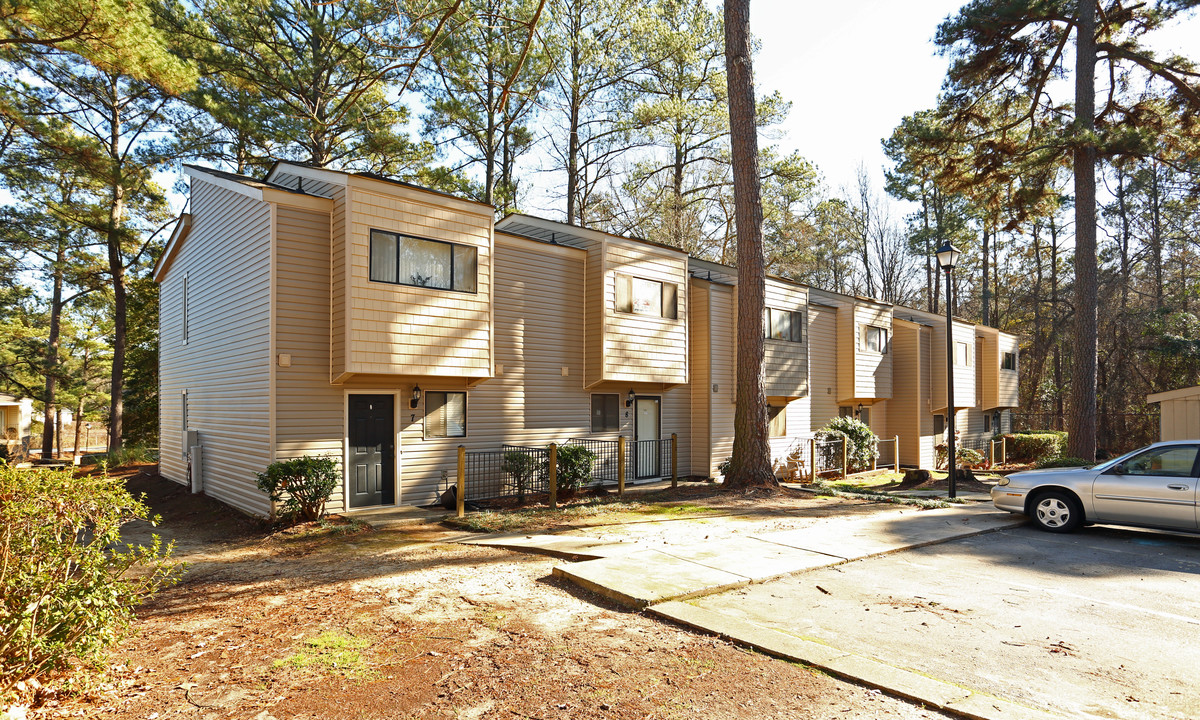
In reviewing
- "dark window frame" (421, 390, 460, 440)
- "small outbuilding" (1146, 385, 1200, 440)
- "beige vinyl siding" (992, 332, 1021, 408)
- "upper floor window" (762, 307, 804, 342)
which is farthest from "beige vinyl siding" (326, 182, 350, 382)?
"beige vinyl siding" (992, 332, 1021, 408)

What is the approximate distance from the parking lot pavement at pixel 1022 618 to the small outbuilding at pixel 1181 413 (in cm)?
1322

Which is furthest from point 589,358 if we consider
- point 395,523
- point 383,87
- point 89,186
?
point 89,186

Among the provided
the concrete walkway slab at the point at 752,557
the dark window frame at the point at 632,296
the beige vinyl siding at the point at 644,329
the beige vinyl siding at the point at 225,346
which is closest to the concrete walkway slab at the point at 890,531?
the concrete walkway slab at the point at 752,557

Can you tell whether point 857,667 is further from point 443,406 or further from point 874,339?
point 874,339

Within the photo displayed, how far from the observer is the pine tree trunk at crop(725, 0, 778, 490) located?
13.2 metres

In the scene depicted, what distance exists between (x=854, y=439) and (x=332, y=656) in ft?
61.4

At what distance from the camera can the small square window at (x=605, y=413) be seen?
50.6 feet

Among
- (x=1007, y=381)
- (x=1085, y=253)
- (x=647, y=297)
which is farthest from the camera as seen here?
(x=1007, y=381)

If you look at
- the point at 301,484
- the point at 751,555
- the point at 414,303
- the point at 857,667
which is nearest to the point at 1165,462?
the point at 751,555

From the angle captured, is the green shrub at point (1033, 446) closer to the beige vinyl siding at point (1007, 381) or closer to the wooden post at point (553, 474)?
the beige vinyl siding at point (1007, 381)

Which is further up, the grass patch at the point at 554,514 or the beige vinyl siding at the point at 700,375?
the beige vinyl siding at the point at 700,375

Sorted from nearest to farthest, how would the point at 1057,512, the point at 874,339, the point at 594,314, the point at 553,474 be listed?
the point at 1057,512 < the point at 553,474 < the point at 594,314 < the point at 874,339

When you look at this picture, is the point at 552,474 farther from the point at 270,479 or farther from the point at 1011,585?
the point at 1011,585

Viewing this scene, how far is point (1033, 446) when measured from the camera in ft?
84.6
